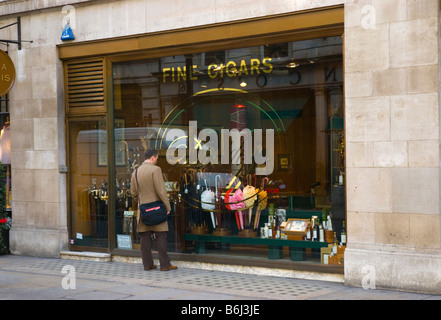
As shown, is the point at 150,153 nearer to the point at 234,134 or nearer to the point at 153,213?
the point at 153,213

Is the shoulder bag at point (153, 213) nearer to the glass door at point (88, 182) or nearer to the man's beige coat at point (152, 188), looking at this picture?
the man's beige coat at point (152, 188)

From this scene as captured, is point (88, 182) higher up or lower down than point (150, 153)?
lower down

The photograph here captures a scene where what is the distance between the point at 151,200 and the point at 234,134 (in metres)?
1.64

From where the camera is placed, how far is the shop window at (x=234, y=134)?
9.40 m

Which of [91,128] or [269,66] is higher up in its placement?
[269,66]

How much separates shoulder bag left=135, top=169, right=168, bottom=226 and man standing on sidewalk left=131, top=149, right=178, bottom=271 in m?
0.07

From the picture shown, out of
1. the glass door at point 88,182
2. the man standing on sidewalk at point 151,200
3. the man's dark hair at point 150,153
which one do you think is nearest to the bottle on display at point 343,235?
the man standing on sidewalk at point 151,200

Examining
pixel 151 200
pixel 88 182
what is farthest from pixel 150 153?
pixel 88 182

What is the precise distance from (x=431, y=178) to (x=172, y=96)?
460cm

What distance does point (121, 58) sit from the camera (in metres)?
11.3

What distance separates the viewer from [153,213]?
9891 millimetres

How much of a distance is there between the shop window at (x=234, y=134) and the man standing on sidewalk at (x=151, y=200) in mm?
714
